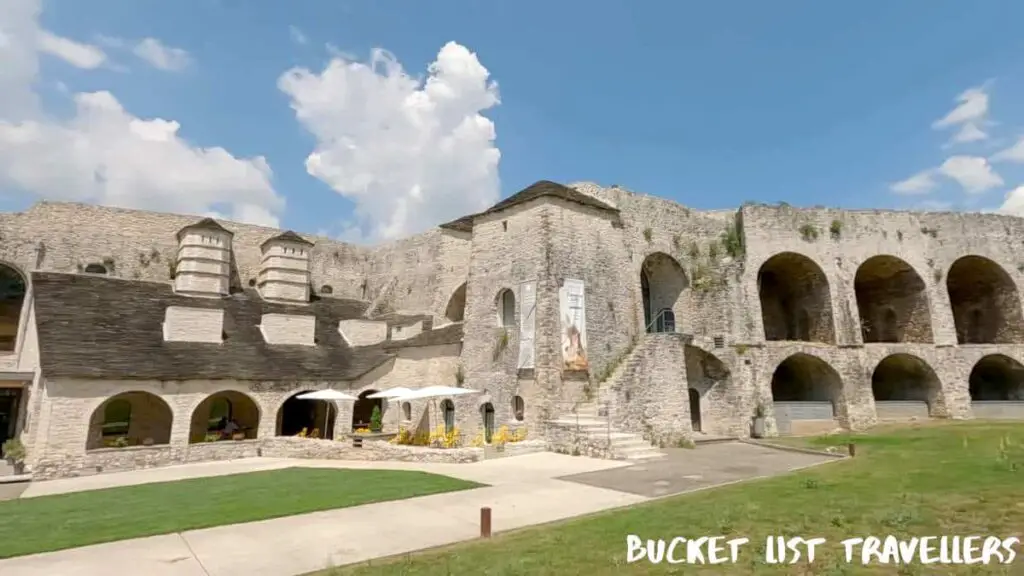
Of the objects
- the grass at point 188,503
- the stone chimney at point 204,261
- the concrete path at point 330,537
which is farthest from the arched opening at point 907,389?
the stone chimney at point 204,261

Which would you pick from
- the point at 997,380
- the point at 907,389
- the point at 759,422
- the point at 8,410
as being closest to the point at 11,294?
the point at 8,410

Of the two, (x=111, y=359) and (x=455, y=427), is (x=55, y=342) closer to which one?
(x=111, y=359)

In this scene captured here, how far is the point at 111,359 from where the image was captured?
58.6ft

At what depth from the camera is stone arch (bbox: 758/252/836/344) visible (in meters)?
25.8

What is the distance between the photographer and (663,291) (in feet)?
85.1

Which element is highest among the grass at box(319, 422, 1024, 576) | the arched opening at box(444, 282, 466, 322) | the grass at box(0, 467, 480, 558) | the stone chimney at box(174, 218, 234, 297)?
the stone chimney at box(174, 218, 234, 297)

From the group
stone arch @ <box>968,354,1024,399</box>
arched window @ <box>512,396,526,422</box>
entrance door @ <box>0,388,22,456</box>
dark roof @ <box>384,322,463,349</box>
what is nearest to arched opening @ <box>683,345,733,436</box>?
arched window @ <box>512,396,526,422</box>

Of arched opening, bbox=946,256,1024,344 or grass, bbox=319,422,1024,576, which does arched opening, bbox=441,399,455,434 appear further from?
arched opening, bbox=946,256,1024,344

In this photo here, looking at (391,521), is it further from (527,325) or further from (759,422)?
(759,422)

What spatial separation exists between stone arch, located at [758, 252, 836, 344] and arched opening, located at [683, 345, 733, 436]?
5.88 metres

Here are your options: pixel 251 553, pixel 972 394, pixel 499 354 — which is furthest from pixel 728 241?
pixel 251 553

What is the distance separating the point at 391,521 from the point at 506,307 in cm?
1380

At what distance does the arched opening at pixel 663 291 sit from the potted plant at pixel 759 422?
4.87 meters

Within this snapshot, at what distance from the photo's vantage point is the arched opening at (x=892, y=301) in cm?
2664
